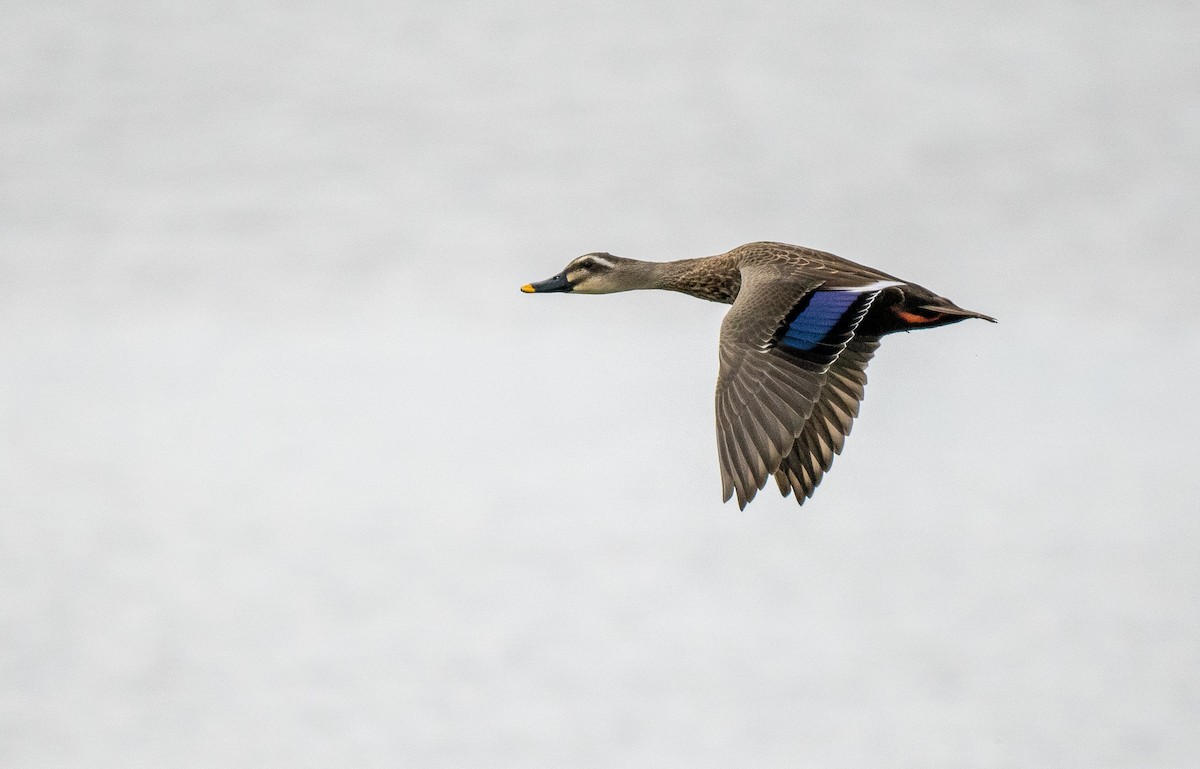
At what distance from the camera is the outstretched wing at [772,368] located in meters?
11.7

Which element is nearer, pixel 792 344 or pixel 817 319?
pixel 792 344

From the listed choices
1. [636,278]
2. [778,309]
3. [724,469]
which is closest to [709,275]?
[636,278]

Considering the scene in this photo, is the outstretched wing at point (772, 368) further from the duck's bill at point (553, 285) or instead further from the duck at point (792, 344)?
the duck's bill at point (553, 285)

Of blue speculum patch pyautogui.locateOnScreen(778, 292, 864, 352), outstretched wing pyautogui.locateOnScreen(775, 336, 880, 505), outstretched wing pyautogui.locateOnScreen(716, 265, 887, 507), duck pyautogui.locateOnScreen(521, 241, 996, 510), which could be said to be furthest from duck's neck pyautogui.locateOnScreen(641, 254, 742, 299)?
blue speculum patch pyautogui.locateOnScreen(778, 292, 864, 352)

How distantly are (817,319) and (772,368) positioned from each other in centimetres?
42

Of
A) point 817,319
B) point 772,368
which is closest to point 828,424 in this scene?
point 817,319

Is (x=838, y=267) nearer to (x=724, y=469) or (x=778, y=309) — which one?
(x=778, y=309)

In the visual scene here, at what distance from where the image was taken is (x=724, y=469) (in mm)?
11672

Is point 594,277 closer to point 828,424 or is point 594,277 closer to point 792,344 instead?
point 828,424

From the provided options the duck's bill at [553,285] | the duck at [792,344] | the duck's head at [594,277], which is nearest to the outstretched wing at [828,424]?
the duck at [792,344]

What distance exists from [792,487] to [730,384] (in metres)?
1.48

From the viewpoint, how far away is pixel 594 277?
50.3ft

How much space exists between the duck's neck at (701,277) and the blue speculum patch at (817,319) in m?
1.65

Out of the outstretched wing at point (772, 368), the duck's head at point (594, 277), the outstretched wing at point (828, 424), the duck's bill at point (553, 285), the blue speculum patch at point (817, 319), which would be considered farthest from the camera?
the duck's bill at point (553, 285)
